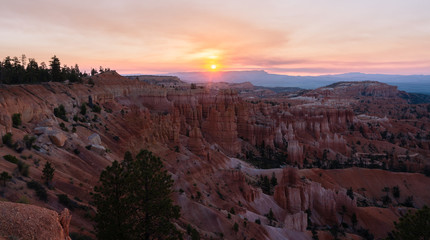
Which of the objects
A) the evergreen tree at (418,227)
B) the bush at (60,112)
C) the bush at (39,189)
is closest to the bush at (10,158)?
the bush at (39,189)

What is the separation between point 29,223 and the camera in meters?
6.80

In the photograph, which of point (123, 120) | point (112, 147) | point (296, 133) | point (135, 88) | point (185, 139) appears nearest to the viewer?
point (112, 147)

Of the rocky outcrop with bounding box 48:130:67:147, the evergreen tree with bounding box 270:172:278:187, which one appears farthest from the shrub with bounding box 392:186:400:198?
the rocky outcrop with bounding box 48:130:67:147

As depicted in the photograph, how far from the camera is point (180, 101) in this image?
60.1 metres

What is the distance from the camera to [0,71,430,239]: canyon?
17.8 meters

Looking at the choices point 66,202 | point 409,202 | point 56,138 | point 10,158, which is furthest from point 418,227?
point 409,202

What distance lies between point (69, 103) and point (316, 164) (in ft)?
149

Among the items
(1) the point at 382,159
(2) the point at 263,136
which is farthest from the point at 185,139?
(1) the point at 382,159

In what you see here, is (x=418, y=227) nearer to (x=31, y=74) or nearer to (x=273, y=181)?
(x=273, y=181)

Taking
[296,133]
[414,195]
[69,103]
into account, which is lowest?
[414,195]

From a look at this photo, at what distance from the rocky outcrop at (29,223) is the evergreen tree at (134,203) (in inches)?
137

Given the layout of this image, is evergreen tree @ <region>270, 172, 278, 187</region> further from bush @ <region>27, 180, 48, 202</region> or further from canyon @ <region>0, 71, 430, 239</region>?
bush @ <region>27, 180, 48, 202</region>

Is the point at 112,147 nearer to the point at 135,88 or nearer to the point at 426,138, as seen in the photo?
the point at 135,88

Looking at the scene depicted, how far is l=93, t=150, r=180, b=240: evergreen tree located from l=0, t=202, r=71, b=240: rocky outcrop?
3.48 meters
